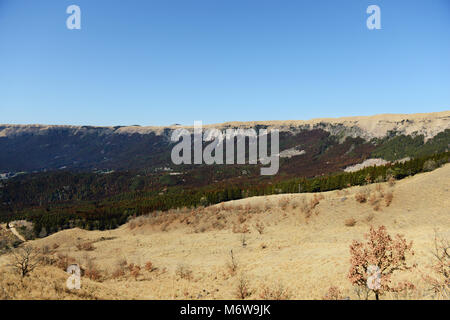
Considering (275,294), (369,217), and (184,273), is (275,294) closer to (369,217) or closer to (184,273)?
(184,273)

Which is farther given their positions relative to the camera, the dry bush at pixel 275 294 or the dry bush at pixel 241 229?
the dry bush at pixel 241 229

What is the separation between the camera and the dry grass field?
20281 millimetres

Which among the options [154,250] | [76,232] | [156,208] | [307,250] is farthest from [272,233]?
[156,208]

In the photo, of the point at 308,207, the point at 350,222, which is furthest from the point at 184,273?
the point at 308,207

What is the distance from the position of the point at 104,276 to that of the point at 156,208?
229 feet

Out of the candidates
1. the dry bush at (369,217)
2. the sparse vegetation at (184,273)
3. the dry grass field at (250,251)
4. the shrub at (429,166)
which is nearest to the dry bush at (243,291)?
the dry grass field at (250,251)

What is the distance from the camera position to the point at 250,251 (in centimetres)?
3562

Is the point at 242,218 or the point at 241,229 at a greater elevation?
the point at 242,218

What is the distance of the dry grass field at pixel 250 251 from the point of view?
20281 mm

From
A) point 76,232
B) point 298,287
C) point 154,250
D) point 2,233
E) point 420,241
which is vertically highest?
point 420,241

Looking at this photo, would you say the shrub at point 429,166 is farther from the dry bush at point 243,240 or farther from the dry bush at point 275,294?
the dry bush at point 275,294

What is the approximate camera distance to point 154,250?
43.3m
